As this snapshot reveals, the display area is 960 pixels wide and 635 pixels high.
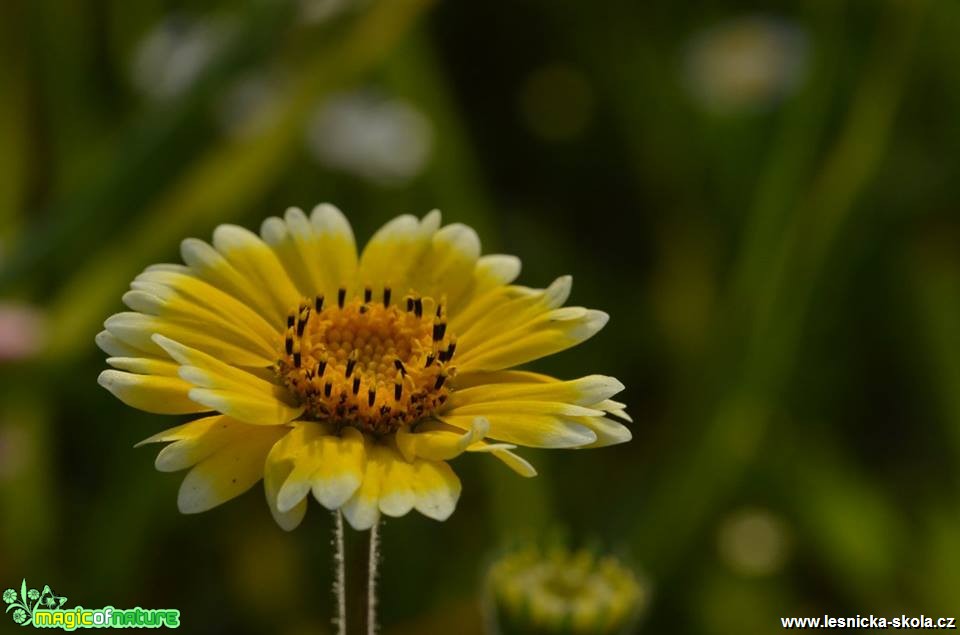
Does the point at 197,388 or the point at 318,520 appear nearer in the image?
the point at 197,388

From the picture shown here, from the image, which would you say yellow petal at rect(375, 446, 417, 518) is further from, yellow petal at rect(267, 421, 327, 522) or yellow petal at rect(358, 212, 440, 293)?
yellow petal at rect(358, 212, 440, 293)

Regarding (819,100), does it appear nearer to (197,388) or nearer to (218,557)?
(218,557)

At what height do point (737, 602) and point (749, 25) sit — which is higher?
point (749, 25)

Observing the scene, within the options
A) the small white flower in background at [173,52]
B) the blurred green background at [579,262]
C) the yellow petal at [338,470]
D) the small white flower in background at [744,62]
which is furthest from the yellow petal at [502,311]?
the small white flower in background at [744,62]

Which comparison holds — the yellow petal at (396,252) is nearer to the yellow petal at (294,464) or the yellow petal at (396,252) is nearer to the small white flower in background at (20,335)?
the yellow petal at (294,464)

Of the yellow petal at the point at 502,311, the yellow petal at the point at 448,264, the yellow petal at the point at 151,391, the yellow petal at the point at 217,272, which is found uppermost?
the yellow petal at the point at 448,264

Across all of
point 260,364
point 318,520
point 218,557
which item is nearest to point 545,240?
point 318,520
